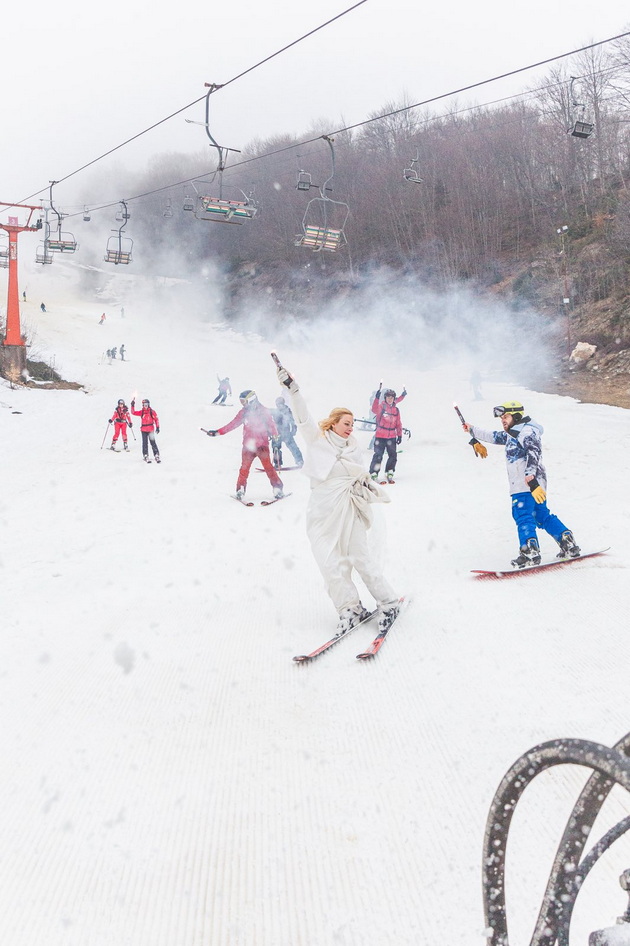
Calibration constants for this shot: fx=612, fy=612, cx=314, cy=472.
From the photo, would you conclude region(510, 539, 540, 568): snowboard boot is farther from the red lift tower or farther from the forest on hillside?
the red lift tower

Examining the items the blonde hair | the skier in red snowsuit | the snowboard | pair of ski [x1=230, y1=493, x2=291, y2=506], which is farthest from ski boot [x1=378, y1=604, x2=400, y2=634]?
the skier in red snowsuit

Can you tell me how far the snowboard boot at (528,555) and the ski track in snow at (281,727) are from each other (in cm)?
37

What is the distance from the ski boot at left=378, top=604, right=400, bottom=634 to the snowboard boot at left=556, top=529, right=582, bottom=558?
2.01 m

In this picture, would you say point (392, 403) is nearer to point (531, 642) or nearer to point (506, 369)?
point (531, 642)

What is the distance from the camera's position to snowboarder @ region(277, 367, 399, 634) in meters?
4.66

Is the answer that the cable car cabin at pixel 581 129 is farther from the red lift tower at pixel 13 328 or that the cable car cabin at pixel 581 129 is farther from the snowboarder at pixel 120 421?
the red lift tower at pixel 13 328

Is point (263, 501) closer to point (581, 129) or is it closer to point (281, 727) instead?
point (281, 727)

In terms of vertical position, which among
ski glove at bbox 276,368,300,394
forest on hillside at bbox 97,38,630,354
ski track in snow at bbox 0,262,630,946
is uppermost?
forest on hillside at bbox 97,38,630,354

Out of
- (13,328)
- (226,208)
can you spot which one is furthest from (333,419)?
(13,328)

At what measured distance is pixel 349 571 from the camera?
4.73m

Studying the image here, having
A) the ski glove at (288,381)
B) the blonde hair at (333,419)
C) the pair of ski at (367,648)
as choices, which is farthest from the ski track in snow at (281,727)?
the ski glove at (288,381)

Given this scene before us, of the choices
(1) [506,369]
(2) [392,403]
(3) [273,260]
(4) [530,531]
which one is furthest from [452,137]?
(4) [530,531]

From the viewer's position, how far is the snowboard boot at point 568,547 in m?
5.72

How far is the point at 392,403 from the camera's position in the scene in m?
10.2
